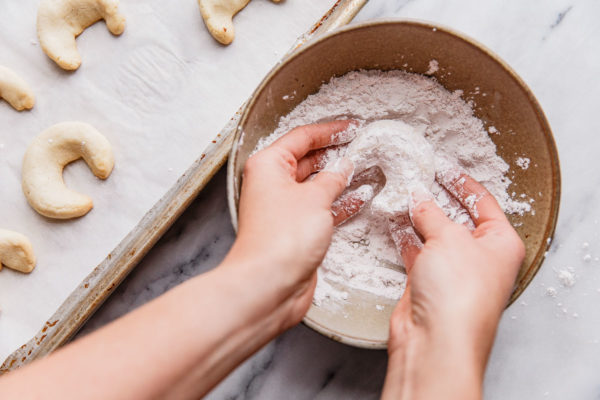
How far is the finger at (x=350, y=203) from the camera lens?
76cm

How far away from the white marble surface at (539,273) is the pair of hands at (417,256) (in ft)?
0.78

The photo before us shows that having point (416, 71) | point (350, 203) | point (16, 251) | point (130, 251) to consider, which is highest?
point (416, 71)

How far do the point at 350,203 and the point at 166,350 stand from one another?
38 centimetres

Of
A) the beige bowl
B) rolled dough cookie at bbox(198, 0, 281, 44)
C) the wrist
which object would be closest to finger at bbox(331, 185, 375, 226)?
the beige bowl

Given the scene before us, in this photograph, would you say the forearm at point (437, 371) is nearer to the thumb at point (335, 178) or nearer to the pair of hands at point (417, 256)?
the pair of hands at point (417, 256)

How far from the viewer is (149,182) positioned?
0.86 metres

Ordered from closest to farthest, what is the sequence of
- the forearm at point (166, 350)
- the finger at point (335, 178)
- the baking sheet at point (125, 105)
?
the forearm at point (166, 350) < the finger at point (335, 178) < the baking sheet at point (125, 105)

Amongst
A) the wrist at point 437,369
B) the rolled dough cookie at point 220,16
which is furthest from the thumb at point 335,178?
the rolled dough cookie at point 220,16

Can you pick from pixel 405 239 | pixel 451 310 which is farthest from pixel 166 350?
pixel 405 239

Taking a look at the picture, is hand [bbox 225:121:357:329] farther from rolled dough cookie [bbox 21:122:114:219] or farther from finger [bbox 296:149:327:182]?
rolled dough cookie [bbox 21:122:114:219]

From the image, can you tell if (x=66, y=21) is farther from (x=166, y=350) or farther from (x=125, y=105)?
(x=166, y=350)

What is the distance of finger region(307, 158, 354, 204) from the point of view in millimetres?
653

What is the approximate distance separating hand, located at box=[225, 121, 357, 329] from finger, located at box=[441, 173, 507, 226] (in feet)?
0.59

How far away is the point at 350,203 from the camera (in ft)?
2.50
